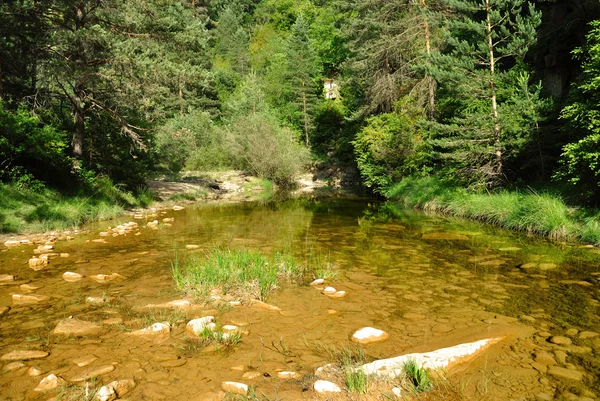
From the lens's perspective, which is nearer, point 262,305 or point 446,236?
point 262,305

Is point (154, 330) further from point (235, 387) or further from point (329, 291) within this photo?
point (329, 291)

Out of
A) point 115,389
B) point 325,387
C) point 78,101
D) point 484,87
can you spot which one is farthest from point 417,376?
point 78,101

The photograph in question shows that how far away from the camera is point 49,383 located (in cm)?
309

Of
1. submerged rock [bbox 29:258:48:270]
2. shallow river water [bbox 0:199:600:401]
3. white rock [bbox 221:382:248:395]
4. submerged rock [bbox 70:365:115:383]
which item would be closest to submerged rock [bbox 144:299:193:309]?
shallow river water [bbox 0:199:600:401]

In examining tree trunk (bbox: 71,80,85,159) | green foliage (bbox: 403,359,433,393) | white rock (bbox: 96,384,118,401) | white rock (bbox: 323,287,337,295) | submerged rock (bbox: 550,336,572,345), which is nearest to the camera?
white rock (bbox: 96,384,118,401)

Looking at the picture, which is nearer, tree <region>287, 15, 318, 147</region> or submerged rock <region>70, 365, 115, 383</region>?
submerged rock <region>70, 365, 115, 383</region>

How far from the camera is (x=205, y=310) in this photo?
479 centimetres

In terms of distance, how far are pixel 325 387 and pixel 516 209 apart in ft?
32.7

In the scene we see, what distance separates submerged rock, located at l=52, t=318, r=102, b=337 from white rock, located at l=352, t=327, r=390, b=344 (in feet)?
9.30

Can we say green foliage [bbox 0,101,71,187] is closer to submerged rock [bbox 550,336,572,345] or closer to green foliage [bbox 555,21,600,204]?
submerged rock [bbox 550,336,572,345]

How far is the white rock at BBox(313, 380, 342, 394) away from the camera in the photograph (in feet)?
9.81

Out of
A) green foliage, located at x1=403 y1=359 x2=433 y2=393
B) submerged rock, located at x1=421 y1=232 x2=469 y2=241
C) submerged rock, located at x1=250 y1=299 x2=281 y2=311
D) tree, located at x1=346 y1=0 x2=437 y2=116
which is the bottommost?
submerged rock, located at x1=421 y1=232 x2=469 y2=241

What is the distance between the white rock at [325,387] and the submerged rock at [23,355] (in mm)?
2625

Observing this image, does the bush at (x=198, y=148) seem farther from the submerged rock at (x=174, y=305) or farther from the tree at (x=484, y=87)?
the submerged rock at (x=174, y=305)
